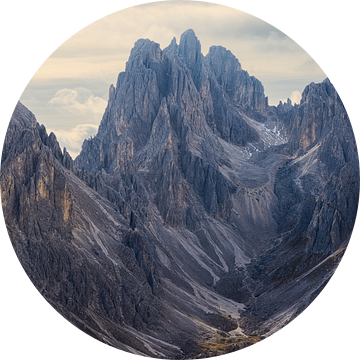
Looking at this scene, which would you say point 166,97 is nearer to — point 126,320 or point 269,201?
point 269,201

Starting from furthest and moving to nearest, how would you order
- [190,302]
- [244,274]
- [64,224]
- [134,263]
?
[244,274] → [190,302] → [134,263] → [64,224]

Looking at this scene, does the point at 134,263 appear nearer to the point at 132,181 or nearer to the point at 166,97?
the point at 132,181

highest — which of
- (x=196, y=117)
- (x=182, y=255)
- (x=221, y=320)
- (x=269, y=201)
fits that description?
A: (x=196, y=117)

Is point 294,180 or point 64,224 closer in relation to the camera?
point 64,224

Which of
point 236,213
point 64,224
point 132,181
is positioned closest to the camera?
point 64,224

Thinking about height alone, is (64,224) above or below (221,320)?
above

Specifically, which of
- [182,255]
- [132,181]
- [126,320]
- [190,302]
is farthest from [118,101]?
[126,320]
